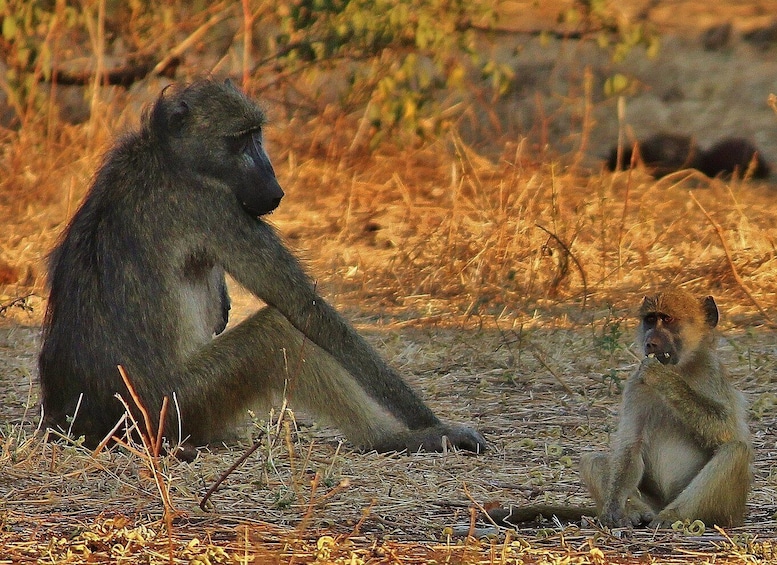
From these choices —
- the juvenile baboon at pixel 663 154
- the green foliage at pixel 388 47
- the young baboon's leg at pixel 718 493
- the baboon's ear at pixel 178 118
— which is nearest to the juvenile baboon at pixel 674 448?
the young baboon's leg at pixel 718 493

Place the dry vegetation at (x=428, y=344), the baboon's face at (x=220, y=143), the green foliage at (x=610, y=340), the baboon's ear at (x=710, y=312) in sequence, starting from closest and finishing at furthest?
the dry vegetation at (x=428, y=344) < the baboon's ear at (x=710, y=312) < the baboon's face at (x=220, y=143) < the green foliage at (x=610, y=340)

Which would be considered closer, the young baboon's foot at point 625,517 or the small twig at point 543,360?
the young baboon's foot at point 625,517

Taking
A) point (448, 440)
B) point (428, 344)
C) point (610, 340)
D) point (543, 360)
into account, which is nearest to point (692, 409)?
point (448, 440)

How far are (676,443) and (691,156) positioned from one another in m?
6.58

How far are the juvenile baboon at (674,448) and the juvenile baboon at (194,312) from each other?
1038 mm

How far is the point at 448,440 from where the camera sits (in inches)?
192

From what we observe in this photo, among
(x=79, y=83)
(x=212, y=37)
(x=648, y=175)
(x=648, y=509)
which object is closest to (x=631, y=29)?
(x=648, y=175)

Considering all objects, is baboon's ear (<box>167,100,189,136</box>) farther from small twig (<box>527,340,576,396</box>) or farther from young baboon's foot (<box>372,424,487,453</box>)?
small twig (<box>527,340,576,396</box>)

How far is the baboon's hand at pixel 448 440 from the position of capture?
16.0ft

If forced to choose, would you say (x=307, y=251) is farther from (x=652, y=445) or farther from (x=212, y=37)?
(x=652, y=445)

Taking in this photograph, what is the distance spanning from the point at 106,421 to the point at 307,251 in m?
3.59

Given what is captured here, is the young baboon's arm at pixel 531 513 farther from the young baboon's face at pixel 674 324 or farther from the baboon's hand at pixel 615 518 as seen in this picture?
the young baboon's face at pixel 674 324

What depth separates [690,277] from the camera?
745 centimetres

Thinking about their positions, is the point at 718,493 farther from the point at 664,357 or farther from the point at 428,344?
the point at 428,344
